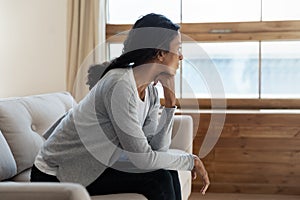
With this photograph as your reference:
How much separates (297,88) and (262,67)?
321 millimetres

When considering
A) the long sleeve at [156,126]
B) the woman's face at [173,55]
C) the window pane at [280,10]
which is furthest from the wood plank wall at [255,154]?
the woman's face at [173,55]

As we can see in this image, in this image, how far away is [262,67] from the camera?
3.59 meters

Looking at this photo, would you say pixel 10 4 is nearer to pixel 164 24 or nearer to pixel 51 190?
pixel 164 24

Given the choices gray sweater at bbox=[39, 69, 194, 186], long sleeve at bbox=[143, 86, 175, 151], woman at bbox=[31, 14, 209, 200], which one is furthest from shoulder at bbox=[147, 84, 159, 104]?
gray sweater at bbox=[39, 69, 194, 186]

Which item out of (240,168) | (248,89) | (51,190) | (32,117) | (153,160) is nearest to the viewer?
(51,190)

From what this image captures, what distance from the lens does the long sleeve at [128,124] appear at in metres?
1.66

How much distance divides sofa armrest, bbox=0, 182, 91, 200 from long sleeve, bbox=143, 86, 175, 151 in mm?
860

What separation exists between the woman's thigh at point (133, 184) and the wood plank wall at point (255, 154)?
159 centimetres

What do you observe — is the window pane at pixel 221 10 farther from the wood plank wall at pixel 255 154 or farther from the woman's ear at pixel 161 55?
the woman's ear at pixel 161 55

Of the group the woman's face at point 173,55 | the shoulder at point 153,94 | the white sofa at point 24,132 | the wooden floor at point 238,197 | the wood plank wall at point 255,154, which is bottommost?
the wooden floor at point 238,197

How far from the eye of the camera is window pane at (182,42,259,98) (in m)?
3.60

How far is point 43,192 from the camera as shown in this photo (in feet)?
3.97

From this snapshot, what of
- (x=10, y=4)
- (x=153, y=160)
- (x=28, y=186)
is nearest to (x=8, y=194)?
(x=28, y=186)

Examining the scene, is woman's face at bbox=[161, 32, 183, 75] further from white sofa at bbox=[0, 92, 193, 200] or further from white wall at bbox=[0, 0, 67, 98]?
white wall at bbox=[0, 0, 67, 98]
